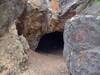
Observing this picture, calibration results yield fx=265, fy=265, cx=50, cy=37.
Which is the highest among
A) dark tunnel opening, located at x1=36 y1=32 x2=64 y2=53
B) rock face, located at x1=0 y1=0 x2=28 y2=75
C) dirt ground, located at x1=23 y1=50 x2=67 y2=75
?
rock face, located at x1=0 y1=0 x2=28 y2=75

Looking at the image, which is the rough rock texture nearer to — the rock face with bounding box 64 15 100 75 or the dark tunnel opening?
the dark tunnel opening

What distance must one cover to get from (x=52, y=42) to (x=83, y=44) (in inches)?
243

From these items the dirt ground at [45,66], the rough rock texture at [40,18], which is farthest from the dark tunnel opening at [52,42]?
the dirt ground at [45,66]

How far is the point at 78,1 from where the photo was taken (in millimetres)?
8133

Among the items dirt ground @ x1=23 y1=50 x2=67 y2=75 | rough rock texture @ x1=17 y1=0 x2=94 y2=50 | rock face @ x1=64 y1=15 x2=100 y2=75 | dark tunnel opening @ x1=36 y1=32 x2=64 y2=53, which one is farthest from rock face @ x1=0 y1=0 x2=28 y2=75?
dark tunnel opening @ x1=36 y1=32 x2=64 y2=53

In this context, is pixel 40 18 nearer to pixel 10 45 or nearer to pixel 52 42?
pixel 52 42

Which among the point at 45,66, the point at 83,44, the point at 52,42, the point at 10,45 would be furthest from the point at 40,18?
the point at 83,44

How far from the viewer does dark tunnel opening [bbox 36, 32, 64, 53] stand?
1051 centimetres

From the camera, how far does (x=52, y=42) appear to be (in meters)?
11.1

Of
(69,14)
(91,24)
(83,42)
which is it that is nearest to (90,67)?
(83,42)

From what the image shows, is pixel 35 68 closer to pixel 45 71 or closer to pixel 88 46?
pixel 45 71

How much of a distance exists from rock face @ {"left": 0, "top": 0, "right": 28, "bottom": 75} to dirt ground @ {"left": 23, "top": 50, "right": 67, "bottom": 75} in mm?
346

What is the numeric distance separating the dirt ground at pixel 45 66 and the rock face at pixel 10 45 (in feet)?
1.13

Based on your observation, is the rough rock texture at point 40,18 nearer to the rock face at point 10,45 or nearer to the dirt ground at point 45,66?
the dirt ground at point 45,66
